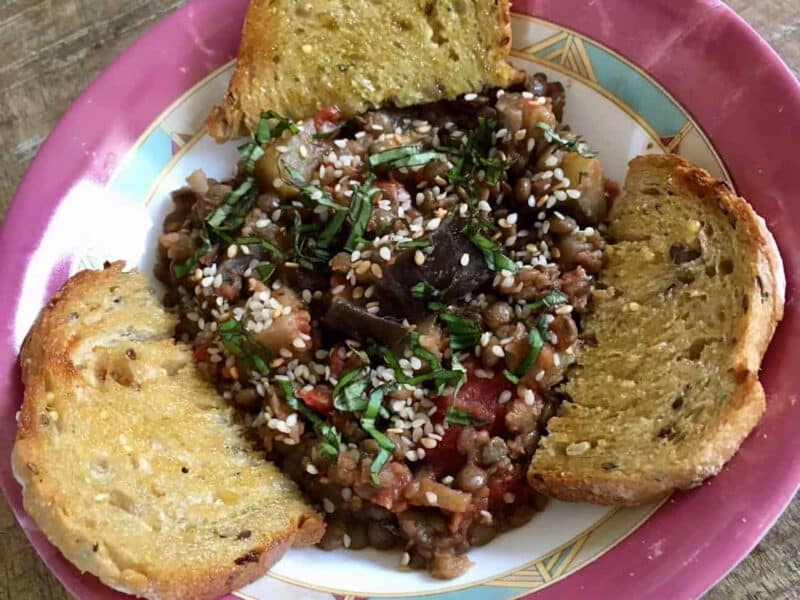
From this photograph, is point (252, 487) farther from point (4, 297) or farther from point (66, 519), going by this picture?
point (4, 297)

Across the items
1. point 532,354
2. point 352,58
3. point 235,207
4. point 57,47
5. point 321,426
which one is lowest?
point 321,426

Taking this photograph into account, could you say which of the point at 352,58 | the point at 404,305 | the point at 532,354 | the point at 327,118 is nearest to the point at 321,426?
the point at 404,305

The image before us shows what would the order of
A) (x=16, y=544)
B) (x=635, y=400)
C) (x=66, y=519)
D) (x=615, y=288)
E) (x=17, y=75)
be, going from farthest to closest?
(x=17, y=75) → (x=16, y=544) → (x=615, y=288) → (x=635, y=400) → (x=66, y=519)

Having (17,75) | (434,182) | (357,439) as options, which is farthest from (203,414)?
(17,75)

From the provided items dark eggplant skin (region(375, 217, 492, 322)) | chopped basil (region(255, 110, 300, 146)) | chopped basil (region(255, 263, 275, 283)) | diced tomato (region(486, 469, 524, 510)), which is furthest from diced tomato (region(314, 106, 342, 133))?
diced tomato (region(486, 469, 524, 510))

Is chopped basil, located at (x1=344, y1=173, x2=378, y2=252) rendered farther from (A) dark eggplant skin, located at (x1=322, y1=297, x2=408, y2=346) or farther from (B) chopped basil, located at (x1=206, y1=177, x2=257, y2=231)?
(B) chopped basil, located at (x1=206, y1=177, x2=257, y2=231)

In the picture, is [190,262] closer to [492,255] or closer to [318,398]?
[318,398]
